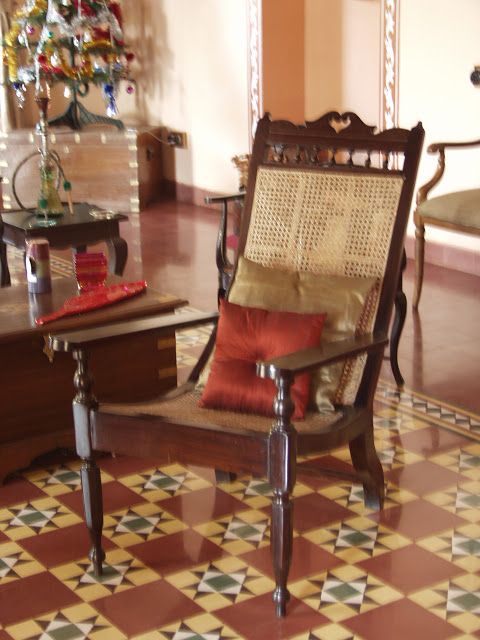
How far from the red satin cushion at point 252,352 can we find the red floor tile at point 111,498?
20.1 inches

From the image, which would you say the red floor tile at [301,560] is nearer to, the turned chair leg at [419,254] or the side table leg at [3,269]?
the turned chair leg at [419,254]

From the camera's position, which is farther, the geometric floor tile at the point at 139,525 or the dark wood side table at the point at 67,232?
the dark wood side table at the point at 67,232

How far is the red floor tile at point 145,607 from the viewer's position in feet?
8.98

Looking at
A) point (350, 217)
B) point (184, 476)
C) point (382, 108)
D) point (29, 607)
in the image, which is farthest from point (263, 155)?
point (382, 108)

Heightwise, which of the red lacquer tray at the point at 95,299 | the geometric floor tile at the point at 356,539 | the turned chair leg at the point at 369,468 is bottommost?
the geometric floor tile at the point at 356,539

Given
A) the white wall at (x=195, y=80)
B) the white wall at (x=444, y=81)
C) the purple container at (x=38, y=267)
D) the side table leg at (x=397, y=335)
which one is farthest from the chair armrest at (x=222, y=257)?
the white wall at (x=195, y=80)

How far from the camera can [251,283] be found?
130 inches

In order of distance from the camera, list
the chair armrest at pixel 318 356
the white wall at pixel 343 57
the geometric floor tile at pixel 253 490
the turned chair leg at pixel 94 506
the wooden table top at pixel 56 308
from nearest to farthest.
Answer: the chair armrest at pixel 318 356 → the turned chair leg at pixel 94 506 → the geometric floor tile at pixel 253 490 → the wooden table top at pixel 56 308 → the white wall at pixel 343 57

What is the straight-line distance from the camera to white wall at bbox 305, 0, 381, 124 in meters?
7.52

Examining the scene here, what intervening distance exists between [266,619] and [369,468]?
0.72 meters

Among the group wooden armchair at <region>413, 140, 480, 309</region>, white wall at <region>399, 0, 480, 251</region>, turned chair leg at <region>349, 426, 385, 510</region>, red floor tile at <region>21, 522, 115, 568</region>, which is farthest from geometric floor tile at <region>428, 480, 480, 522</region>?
white wall at <region>399, 0, 480, 251</region>

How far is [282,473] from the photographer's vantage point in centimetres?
269

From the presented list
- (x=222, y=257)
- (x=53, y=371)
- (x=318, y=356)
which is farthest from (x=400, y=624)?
(x=222, y=257)

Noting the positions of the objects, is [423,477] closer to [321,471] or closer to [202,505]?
[321,471]
